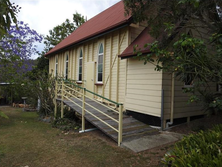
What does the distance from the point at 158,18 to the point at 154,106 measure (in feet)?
10.1

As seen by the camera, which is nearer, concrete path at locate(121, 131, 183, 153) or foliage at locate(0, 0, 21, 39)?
foliage at locate(0, 0, 21, 39)

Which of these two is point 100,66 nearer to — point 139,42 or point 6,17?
point 139,42

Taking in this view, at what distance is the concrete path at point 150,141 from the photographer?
16.4 ft

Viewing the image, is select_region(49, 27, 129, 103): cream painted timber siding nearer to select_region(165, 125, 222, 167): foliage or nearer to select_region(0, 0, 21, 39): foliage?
select_region(165, 125, 222, 167): foliage

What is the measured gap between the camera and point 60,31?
28.7 metres

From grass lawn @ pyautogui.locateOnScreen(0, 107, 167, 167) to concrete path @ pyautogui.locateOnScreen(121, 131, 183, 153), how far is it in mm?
217

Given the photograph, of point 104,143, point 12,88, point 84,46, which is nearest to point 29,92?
point 12,88

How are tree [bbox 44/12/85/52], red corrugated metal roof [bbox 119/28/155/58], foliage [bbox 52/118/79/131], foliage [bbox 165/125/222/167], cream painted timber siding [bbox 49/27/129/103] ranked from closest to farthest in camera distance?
foliage [bbox 165/125/222/167], red corrugated metal roof [bbox 119/28/155/58], foliage [bbox 52/118/79/131], cream painted timber siding [bbox 49/27/129/103], tree [bbox 44/12/85/52]

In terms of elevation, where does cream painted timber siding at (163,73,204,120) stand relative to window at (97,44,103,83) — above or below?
below

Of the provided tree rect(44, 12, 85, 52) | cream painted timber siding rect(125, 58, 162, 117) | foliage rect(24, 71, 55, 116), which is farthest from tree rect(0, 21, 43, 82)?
tree rect(44, 12, 85, 52)

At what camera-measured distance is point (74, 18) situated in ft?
94.7

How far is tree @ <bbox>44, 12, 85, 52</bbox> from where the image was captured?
92.7 ft

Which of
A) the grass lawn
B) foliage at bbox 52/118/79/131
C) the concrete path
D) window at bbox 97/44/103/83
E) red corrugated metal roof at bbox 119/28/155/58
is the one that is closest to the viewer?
the grass lawn

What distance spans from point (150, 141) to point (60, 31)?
88.5ft
